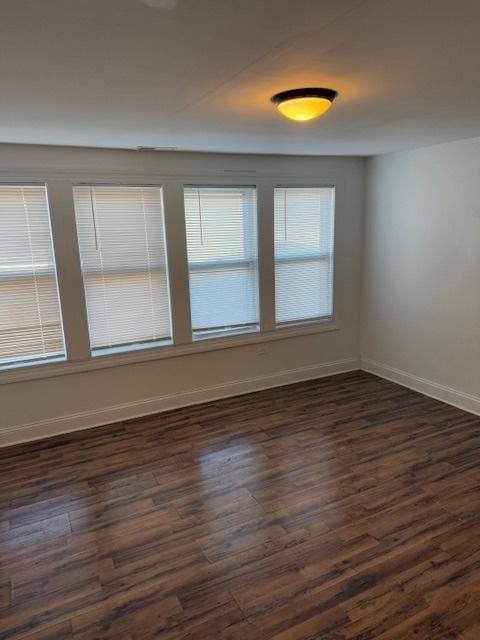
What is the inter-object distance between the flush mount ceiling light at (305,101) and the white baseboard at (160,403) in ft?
9.28

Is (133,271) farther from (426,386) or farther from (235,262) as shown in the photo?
(426,386)

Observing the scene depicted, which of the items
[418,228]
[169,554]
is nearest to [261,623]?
[169,554]

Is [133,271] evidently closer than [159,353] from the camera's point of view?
Yes

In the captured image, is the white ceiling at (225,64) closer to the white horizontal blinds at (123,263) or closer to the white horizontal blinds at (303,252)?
the white horizontal blinds at (123,263)

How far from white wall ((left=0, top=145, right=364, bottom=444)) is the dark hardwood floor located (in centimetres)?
27

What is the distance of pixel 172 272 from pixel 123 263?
0.45 m

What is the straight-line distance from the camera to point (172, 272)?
3.90 meters

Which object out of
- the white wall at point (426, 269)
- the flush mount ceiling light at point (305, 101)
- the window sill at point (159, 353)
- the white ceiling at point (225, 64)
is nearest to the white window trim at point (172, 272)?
the window sill at point (159, 353)

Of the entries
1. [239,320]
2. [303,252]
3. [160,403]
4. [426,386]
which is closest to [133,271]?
[239,320]

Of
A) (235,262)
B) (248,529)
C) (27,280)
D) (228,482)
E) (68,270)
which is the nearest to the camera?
(248,529)

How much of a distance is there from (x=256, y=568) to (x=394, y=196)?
364 cm

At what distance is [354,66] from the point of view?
1.72 m

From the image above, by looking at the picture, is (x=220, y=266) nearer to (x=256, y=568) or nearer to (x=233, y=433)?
(x=233, y=433)

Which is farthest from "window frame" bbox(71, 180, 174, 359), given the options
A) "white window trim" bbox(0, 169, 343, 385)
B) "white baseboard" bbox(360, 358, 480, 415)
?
"white baseboard" bbox(360, 358, 480, 415)
